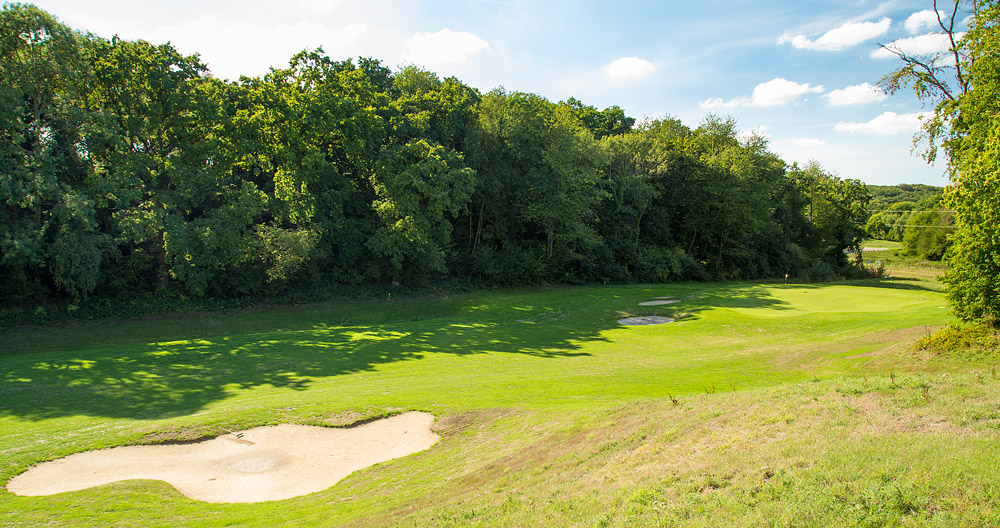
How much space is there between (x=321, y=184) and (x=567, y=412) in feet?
94.8

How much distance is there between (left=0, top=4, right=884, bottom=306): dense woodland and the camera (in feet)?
84.1

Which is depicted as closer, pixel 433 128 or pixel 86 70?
pixel 86 70

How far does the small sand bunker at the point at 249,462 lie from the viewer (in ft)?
30.8

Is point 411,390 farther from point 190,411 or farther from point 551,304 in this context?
point 551,304

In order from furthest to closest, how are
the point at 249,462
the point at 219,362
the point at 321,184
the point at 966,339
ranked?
the point at 321,184 < the point at 219,362 < the point at 966,339 < the point at 249,462

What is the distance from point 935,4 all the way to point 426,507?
84.5ft

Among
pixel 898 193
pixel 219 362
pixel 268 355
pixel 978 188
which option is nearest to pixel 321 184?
pixel 268 355

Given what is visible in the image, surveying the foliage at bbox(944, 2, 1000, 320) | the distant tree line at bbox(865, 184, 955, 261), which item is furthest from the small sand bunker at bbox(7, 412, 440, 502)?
the distant tree line at bbox(865, 184, 955, 261)

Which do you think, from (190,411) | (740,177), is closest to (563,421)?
(190,411)

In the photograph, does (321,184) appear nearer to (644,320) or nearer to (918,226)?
(644,320)

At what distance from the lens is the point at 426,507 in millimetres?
7898

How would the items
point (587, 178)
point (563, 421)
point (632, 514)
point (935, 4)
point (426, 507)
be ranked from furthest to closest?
point (587, 178) < point (935, 4) < point (563, 421) < point (426, 507) < point (632, 514)

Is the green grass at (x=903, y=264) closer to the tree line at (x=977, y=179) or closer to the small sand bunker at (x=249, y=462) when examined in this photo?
the tree line at (x=977, y=179)

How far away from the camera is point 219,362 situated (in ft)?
62.5
